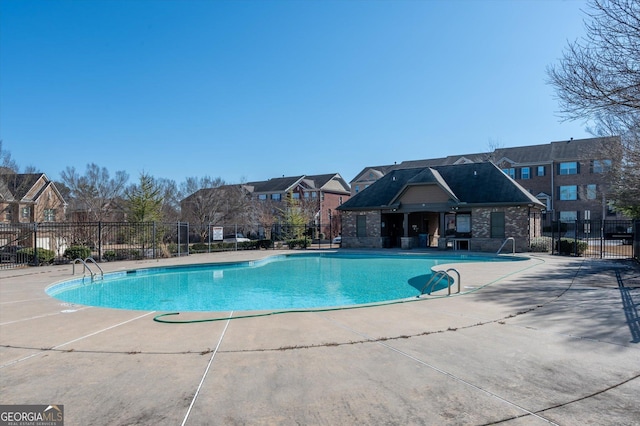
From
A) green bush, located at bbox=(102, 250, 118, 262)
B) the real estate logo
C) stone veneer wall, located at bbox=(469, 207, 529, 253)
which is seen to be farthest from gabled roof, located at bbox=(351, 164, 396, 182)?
the real estate logo

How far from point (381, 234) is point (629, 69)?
21391mm

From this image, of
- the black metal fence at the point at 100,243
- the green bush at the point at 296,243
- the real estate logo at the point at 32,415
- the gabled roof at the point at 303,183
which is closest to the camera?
the real estate logo at the point at 32,415

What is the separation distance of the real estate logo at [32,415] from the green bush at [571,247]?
2388cm

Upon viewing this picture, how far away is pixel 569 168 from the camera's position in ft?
138

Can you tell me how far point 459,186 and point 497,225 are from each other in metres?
4.23

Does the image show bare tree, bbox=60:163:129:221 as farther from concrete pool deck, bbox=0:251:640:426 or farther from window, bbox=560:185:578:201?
window, bbox=560:185:578:201

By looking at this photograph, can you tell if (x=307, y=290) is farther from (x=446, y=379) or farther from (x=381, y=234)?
(x=381, y=234)

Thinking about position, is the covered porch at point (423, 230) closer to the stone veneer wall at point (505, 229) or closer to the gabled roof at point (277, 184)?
the stone veneer wall at point (505, 229)

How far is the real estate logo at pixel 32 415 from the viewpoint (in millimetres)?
3289

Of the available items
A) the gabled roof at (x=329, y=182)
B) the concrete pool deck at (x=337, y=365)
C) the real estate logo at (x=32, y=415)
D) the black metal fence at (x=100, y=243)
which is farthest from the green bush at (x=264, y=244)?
the real estate logo at (x=32, y=415)

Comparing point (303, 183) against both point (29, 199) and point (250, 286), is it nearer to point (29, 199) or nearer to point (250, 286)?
point (29, 199)

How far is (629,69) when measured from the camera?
26.9ft

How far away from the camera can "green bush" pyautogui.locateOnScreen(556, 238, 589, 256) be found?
20.9 meters

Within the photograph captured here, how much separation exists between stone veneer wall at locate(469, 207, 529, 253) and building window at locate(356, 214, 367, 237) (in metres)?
7.93
